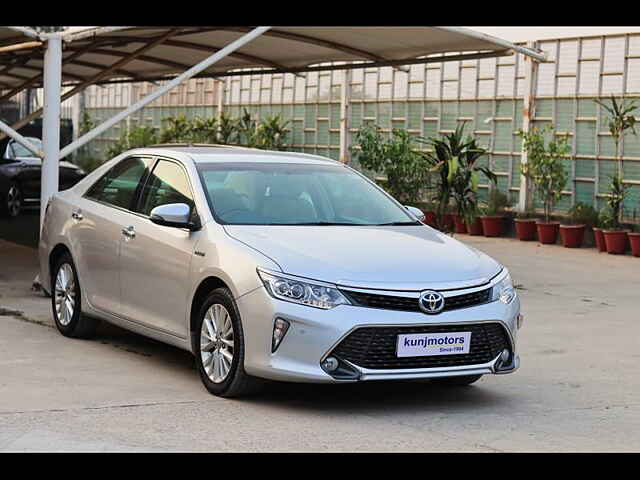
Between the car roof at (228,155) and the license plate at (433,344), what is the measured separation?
219 centimetres

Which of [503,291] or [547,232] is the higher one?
[503,291]

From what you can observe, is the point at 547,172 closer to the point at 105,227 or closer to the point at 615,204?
the point at 615,204

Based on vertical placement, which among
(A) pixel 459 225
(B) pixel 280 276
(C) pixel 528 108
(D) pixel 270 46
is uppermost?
(D) pixel 270 46

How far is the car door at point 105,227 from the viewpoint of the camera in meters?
8.85

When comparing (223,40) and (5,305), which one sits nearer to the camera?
(5,305)

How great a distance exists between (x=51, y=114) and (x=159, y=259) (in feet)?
15.2

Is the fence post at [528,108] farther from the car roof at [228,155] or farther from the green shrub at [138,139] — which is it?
the car roof at [228,155]

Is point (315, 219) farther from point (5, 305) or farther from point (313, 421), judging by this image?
point (5, 305)

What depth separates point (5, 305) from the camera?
1140 cm

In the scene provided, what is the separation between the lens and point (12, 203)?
2291 centimetres

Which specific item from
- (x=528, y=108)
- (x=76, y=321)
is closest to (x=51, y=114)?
(x=76, y=321)

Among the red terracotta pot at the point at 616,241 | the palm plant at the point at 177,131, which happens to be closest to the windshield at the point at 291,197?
the red terracotta pot at the point at 616,241
